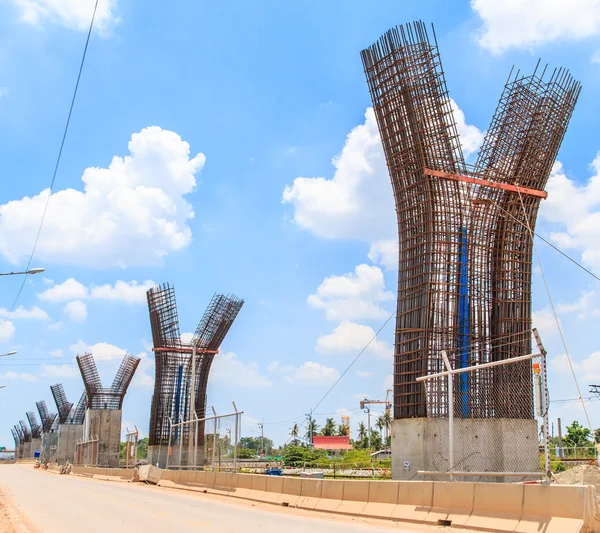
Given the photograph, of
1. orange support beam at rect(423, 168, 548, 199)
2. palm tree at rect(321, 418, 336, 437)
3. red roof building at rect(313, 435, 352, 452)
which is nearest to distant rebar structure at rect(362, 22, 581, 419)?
orange support beam at rect(423, 168, 548, 199)

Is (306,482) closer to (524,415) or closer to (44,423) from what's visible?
(524,415)

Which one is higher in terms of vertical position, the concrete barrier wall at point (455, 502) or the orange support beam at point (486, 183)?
the orange support beam at point (486, 183)

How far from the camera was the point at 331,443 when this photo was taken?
111500 mm

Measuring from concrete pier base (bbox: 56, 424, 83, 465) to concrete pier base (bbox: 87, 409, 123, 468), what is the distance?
20.4 metres

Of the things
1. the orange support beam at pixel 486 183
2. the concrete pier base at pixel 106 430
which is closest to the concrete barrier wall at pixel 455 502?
the orange support beam at pixel 486 183

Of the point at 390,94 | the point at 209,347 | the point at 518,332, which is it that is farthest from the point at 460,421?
the point at 209,347

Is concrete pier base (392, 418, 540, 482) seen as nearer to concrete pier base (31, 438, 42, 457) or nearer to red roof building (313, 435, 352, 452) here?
red roof building (313, 435, 352, 452)

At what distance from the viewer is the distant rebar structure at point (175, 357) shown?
52.8 meters

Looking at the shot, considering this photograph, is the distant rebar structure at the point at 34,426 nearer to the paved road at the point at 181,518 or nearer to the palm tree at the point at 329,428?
the palm tree at the point at 329,428

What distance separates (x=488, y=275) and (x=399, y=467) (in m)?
9.35

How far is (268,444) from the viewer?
18525 centimetres

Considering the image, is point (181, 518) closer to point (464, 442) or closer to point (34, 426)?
point (464, 442)

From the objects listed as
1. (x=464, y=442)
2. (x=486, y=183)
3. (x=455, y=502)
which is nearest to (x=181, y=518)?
(x=455, y=502)

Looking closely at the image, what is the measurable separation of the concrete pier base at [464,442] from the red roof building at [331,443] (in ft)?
272
